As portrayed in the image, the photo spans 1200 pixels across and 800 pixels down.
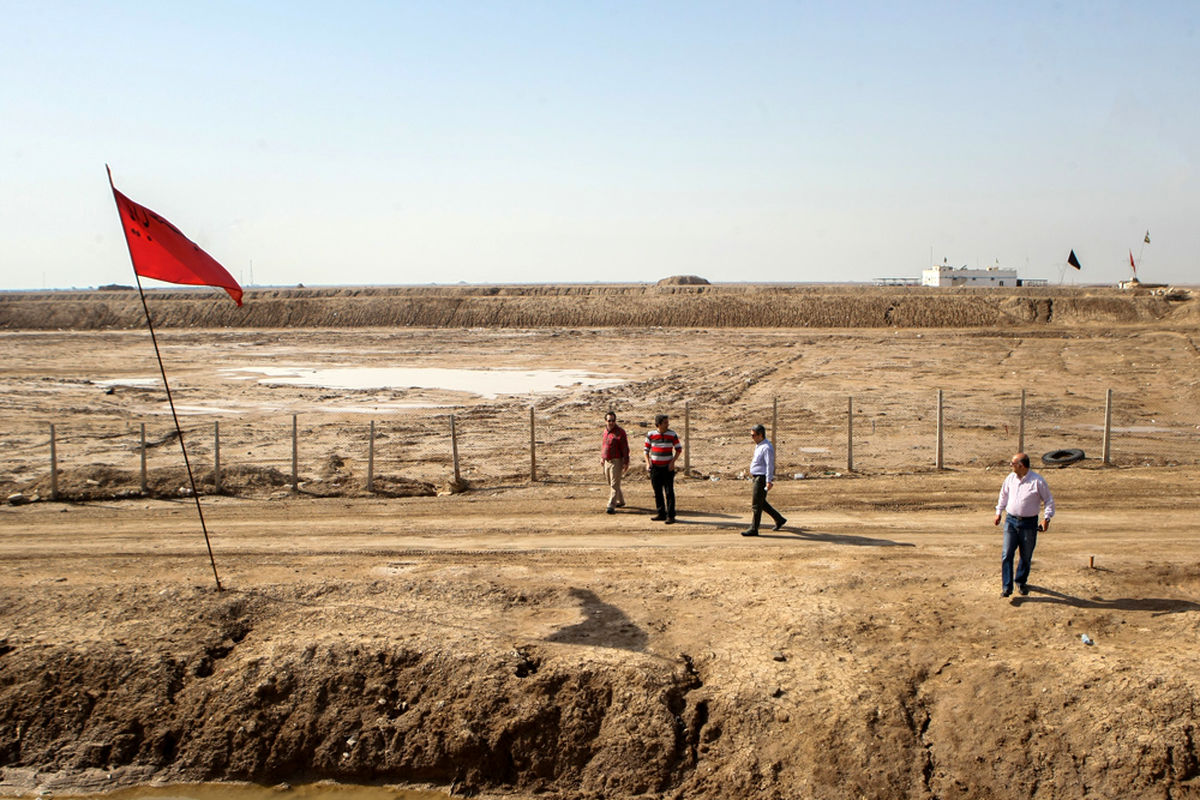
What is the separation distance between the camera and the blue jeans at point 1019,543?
32.2 feet

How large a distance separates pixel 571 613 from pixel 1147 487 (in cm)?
1076

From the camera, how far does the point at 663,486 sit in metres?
13.9

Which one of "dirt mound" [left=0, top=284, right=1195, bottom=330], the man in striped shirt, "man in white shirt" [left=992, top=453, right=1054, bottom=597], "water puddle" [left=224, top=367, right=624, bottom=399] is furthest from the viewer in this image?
"dirt mound" [left=0, top=284, right=1195, bottom=330]

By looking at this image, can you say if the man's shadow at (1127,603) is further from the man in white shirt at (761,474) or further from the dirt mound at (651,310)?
the dirt mound at (651,310)

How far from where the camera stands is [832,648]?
372 inches

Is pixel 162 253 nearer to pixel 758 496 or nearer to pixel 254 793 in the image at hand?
pixel 254 793

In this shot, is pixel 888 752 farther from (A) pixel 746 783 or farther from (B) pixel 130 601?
(B) pixel 130 601

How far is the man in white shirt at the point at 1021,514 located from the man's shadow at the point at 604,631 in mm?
4038

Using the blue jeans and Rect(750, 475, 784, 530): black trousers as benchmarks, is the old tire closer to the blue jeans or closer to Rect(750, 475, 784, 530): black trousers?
Rect(750, 475, 784, 530): black trousers

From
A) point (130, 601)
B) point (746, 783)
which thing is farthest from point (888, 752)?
point (130, 601)

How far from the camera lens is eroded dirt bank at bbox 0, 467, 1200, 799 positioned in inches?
327

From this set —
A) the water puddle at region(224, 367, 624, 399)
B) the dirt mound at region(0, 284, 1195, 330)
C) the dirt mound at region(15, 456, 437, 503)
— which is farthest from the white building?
the dirt mound at region(15, 456, 437, 503)

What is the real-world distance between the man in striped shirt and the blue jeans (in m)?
4.81

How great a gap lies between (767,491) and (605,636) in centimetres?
496
